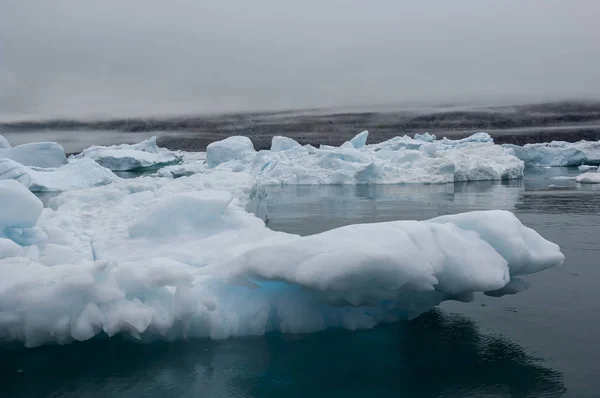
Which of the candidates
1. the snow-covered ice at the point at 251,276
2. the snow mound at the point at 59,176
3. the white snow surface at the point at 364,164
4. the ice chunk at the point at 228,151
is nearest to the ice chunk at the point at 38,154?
the snow mound at the point at 59,176

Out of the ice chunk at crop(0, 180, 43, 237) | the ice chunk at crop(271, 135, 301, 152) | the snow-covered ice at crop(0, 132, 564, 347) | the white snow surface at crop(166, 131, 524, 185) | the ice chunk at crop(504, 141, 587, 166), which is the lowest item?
the ice chunk at crop(504, 141, 587, 166)

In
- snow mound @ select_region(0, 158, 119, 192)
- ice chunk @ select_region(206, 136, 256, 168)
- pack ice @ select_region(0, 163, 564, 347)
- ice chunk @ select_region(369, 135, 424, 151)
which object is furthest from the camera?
ice chunk @ select_region(369, 135, 424, 151)

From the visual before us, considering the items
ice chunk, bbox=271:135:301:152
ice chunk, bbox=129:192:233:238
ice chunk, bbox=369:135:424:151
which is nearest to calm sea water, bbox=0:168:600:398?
ice chunk, bbox=129:192:233:238

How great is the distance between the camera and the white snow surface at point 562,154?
25.9m

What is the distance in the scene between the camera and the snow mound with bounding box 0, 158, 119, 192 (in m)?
16.0

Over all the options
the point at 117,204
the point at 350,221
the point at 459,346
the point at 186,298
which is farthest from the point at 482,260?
the point at 350,221

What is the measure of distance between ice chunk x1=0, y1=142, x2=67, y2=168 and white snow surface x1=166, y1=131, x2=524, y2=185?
4000 millimetres

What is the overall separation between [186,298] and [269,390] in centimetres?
70

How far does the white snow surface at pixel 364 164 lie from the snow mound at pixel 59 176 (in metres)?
3.36

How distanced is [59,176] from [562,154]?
831 inches

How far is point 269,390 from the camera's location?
117 inches

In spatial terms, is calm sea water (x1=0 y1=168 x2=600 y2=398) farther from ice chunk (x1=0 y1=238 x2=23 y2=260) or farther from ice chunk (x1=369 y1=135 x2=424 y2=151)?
ice chunk (x1=369 y1=135 x2=424 y2=151)

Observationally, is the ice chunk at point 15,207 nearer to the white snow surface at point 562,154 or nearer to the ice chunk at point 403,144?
the ice chunk at point 403,144

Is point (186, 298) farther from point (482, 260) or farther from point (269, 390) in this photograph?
point (482, 260)
